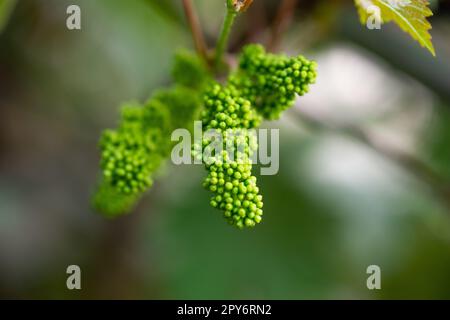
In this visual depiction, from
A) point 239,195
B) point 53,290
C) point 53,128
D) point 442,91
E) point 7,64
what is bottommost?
point 53,290

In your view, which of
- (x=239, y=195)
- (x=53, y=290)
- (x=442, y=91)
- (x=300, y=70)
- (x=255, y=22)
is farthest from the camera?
(x=53, y=290)

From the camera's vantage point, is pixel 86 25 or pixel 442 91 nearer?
pixel 442 91

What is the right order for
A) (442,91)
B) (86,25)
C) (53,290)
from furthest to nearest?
(53,290)
(86,25)
(442,91)

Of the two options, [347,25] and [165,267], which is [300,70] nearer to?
[347,25]

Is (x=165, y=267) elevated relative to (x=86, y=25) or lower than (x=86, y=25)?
lower

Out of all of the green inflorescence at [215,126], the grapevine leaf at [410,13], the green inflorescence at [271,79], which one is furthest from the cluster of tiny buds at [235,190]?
the grapevine leaf at [410,13]

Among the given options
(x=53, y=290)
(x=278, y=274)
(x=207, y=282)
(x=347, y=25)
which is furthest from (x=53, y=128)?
(x=347, y=25)
